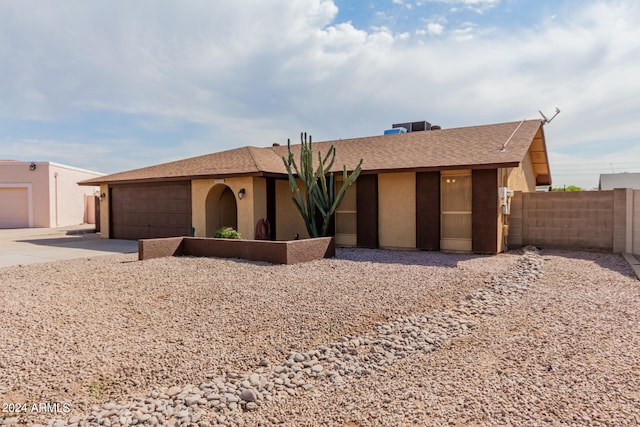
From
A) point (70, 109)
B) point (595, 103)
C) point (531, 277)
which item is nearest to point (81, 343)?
point (531, 277)

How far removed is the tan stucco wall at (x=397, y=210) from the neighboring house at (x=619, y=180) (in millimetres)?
25916

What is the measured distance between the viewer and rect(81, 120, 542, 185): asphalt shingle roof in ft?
38.1

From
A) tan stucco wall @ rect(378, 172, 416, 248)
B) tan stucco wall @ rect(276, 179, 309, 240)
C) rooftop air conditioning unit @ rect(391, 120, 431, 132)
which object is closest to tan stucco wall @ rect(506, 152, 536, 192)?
tan stucco wall @ rect(378, 172, 416, 248)

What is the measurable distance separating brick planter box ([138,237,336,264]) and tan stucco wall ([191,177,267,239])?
2828 mm

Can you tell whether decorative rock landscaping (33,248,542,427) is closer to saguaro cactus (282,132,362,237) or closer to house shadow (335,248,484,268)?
house shadow (335,248,484,268)

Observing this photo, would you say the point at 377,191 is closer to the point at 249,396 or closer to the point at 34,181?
the point at 249,396

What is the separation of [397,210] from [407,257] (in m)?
2.34

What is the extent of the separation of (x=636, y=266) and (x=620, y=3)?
5.62m

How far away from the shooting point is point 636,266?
8.82m

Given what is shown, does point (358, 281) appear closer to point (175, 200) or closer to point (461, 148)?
point (461, 148)

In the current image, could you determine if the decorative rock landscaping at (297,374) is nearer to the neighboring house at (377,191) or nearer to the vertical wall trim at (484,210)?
the vertical wall trim at (484,210)

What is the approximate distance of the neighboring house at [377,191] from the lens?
451 inches

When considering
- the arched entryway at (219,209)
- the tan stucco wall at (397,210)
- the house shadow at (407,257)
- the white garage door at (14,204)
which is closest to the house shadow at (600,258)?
the house shadow at (407,257)

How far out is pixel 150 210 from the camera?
52.9ft
